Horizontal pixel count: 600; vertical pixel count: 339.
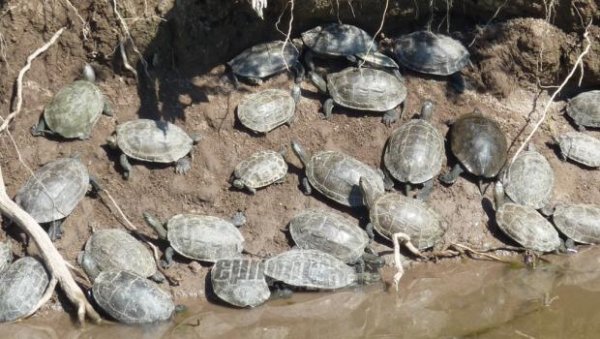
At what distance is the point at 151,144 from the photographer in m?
8.61

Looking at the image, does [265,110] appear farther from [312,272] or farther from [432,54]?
[432,54]

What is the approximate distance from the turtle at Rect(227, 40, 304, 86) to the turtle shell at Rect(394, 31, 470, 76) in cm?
128

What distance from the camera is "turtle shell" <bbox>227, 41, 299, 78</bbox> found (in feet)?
30.0

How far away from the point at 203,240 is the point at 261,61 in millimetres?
2197

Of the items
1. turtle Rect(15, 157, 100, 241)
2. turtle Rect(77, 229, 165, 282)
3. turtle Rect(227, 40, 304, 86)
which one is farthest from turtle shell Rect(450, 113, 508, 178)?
turtle Rect(15, 157, 100, 241)

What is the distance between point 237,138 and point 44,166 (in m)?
2.00

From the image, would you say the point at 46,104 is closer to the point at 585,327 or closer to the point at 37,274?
the point at 37,274

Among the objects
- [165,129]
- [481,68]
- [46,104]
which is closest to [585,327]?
[481,68]

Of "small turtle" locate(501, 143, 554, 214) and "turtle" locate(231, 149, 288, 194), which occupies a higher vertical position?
"turtle" locate(231, 149, 288, 194)

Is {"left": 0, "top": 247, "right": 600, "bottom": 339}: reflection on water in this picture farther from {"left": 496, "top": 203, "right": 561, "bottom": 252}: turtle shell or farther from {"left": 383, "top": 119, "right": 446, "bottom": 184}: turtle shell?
{"left": 383, "top": 119, "right": 446, "bottom": 184}: turtle shell

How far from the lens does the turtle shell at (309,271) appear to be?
801cm

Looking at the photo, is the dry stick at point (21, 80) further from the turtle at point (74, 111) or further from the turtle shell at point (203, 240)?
the turtle shell at point (203, 240)

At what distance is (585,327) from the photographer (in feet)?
24.8

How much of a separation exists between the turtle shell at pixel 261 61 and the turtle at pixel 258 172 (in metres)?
0.99
